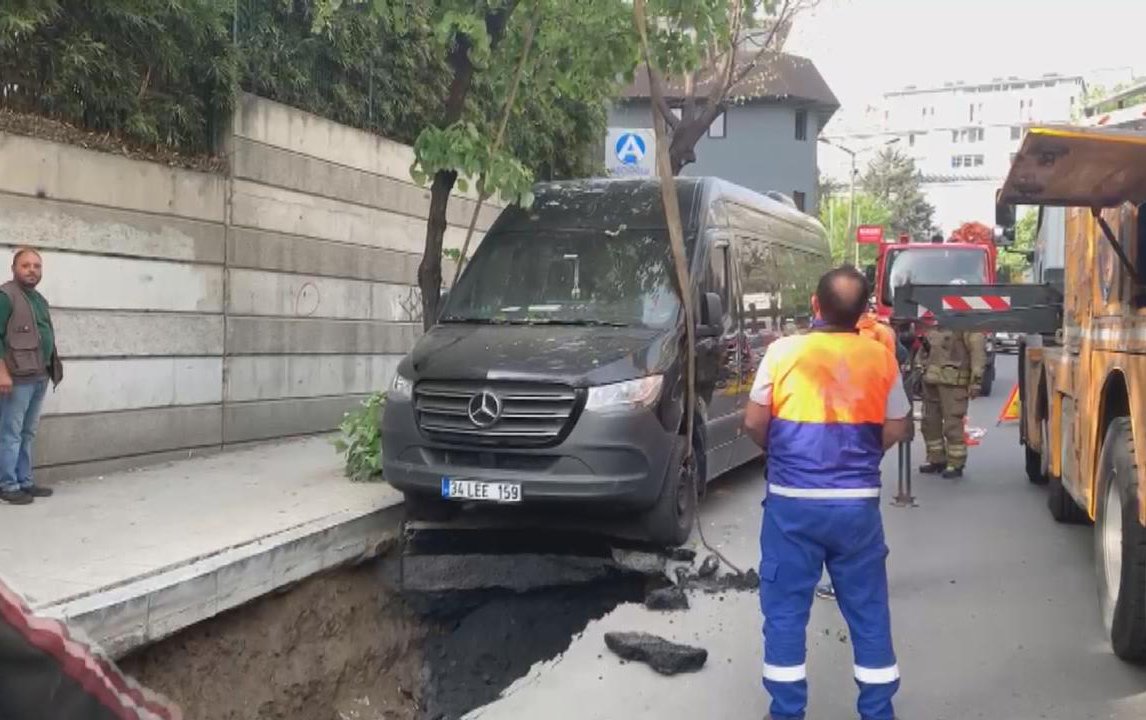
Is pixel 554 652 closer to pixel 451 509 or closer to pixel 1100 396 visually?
pixel 451 509

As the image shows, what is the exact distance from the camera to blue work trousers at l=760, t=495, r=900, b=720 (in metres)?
4.02

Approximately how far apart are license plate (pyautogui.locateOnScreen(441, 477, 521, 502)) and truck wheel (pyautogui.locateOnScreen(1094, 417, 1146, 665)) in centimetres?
303

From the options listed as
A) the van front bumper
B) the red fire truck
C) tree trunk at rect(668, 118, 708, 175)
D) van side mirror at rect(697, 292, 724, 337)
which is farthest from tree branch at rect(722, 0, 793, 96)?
the van front bumper

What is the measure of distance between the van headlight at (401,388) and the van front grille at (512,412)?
37 centimetres

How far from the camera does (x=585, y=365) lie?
21.0 feet

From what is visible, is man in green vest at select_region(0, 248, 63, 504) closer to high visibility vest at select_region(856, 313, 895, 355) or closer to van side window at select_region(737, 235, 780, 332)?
van side window at select_region(737, 235, 780, 332)

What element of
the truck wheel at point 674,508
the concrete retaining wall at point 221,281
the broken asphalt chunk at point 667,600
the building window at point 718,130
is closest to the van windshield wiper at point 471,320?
the truck wheel at point 674,508

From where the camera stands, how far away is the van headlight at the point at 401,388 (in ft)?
21.9

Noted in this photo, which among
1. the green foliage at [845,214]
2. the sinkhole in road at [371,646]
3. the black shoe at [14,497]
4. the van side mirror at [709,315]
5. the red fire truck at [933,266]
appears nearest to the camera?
the sinkhole in road at [371,646]

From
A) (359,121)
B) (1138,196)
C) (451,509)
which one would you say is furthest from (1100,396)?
(359,121)

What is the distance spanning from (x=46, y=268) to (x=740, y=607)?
5.10 meters

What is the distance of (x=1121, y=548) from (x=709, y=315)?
3.06 meters

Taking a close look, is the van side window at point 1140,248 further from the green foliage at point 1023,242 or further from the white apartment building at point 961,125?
the white apartment building at point 961,125

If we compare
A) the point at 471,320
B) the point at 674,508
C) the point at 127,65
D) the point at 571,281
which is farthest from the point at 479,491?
the point at 127,65
